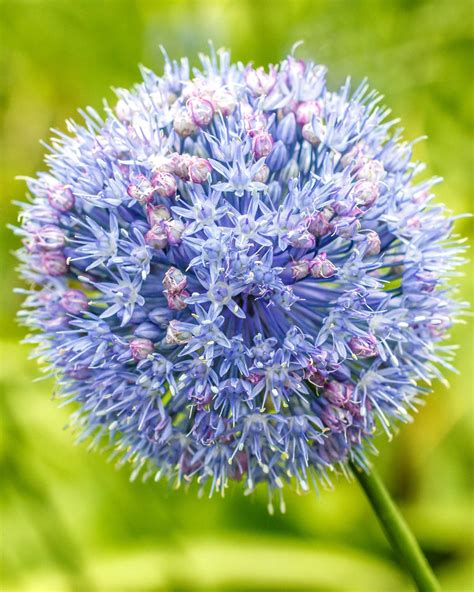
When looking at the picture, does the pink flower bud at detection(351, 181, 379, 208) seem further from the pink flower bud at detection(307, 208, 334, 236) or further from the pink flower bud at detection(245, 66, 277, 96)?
the pink flower bud at detection(245, 66, 277, 96)

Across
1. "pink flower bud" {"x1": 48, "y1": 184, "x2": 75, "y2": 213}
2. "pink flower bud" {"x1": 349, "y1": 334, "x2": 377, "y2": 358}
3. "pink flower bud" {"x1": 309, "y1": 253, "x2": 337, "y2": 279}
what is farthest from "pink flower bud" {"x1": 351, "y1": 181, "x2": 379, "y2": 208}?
"pink flower bud" {"x1": 48, "y1": 184, "x2": 75, "y2": 213}

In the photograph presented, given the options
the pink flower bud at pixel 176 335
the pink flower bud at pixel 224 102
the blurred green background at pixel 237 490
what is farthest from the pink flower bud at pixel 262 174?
the blurred green background at pixel 237 490

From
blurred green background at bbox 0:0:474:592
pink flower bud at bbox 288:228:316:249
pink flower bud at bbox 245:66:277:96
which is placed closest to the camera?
pink flower bud at bbox 288:228:316:249

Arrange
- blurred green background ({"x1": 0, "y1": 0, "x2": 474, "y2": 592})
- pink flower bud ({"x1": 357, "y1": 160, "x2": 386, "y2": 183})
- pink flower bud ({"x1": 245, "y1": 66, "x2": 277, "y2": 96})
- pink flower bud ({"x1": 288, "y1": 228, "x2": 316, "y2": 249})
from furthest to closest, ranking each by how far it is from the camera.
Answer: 1. blurred green background ({"x1": 0, "y1": 0, "x2": 474, "y2": 592})
2. pink flower bud ({"x1": 245, "y1": 66, "x2": 277, "y2": 96})
3. pink flower bud ({"x1": 357, "y1": 160, "x2": 386, "y2": 183})
4. pink flower bud ({"x1": 288, "y1": 228, "x2": 316, "y2": 249})

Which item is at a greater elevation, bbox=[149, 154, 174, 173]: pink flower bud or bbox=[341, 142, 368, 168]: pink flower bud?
bbox=[341, 142, 368, 168]: pink flower bud

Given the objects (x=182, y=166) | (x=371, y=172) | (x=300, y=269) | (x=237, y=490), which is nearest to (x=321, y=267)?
(x=300, y=269)

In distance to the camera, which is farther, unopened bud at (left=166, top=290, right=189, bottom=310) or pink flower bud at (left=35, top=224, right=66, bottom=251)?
pink flower bud at (left=35, top=224, right=66, bottom=251)
